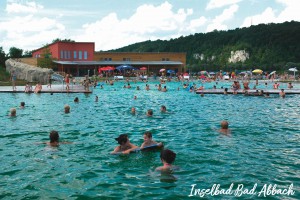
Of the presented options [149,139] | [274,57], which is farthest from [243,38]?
[149,139]

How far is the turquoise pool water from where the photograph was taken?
6572 millimetres

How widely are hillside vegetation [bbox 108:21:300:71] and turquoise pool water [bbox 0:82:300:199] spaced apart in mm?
75455

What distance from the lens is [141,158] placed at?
8570mm

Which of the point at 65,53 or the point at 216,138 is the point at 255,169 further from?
the point at 65,53

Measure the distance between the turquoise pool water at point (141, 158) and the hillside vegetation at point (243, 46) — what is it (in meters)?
75.5

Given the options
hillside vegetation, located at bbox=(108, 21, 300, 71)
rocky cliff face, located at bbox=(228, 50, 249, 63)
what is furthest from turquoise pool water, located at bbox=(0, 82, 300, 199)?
rocky cliff face, located at bbox=(228, 50, 249, 63)

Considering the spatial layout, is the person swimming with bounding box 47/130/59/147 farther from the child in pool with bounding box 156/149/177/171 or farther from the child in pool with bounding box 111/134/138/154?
the child in pool with bounding box 156/149/177/171

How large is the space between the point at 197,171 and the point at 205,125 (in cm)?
629

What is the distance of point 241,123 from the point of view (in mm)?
14141

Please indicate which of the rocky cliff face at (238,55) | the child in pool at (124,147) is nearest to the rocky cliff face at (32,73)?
the child in pool at (124,147)

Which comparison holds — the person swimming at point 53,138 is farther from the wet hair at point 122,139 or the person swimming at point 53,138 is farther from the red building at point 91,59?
the red building at point 91,59

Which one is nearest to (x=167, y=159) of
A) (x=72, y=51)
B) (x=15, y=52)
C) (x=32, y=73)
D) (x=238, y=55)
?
(x=32, y=73)

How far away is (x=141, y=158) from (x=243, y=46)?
11755 cm

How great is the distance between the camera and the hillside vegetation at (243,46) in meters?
95.2
